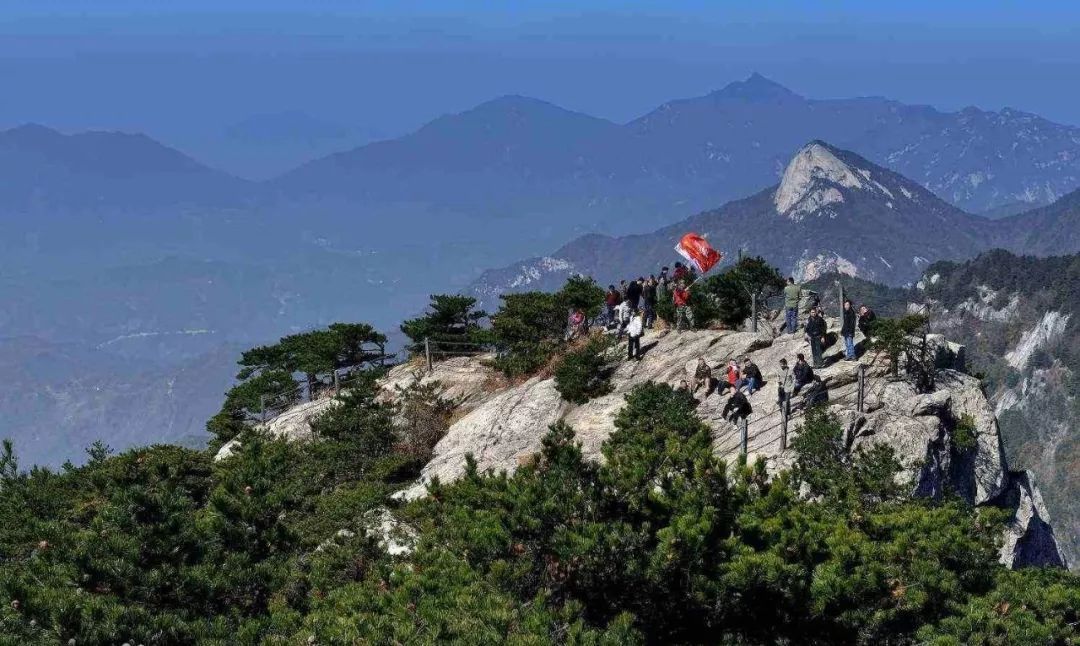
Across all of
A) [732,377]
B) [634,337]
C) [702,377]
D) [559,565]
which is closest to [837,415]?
[732,377]

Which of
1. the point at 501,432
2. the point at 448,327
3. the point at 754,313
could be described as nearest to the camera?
the point at 501,432

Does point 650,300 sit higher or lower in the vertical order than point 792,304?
lower

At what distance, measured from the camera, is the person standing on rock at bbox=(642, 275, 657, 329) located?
37.2 m

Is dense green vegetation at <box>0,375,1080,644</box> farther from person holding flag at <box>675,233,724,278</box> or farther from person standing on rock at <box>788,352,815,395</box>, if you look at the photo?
person holding flag at <box>675,233,724,278</box>

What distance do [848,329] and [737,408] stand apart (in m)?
4.85

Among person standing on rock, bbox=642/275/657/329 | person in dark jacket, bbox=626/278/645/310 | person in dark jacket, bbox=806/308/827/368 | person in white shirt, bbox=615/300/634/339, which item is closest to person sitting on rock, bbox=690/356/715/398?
person in dark jacket, bbox=806/308/827/368

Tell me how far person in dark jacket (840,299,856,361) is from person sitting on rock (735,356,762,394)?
298cm

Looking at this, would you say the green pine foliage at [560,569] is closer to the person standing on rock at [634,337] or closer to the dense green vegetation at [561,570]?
the dense green vegetation at [561,570]

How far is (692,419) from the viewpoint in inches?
1040

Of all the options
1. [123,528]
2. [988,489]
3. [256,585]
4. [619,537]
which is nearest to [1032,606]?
[619,537]

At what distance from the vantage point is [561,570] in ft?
57.0

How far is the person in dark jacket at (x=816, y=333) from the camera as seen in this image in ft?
101

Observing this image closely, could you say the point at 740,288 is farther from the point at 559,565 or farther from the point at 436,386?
the point at 559,565

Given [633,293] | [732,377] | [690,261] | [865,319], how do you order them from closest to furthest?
[732,377] → [865,319] → [633,293] → [690,261]
